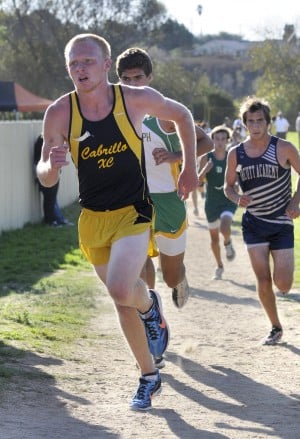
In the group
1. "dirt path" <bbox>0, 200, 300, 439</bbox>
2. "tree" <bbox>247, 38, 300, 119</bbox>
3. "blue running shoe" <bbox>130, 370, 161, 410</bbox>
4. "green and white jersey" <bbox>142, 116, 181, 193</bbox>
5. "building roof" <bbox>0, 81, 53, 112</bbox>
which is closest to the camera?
"dirt path" <bbox>0, 200, 300, 439</bbox>

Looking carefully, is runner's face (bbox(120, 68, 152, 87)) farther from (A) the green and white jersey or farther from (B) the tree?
(B) the tree

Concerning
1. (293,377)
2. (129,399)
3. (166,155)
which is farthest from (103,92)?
(293,377)

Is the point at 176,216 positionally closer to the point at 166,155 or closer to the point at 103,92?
the point at 166,155

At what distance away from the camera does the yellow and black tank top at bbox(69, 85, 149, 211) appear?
6.31 metres

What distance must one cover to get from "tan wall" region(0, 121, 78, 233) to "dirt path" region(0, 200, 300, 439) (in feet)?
23.4

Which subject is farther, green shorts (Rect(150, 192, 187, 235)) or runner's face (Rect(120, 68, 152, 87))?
green shorts (Rect(150, 192, 187, 235))

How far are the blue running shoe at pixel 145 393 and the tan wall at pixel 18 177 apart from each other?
34.8ft

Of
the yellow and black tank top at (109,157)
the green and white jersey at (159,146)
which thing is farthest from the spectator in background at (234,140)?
the yellow and black tank top at (109,157)

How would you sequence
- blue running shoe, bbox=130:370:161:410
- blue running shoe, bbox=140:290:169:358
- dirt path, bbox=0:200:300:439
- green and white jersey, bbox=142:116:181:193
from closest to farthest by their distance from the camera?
dirt path, bbox=0:200:300:439
blue running shoe, bbox=130:370:161:410
blue running shoe, bbox=140:290:169:358
green and white jersey, bbox=142:116:181:193

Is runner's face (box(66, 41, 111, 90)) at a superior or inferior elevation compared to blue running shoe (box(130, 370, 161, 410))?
superior

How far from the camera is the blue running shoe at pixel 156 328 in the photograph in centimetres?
718

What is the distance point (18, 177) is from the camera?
60.2ft

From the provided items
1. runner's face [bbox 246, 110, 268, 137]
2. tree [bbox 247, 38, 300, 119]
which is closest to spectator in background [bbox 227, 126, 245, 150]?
runner's face [bbox 246, 110, 268, 137]

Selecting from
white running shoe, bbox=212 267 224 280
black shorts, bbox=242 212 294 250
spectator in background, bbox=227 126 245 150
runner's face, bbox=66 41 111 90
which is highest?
runner's face, bbox=66 41 111 90
